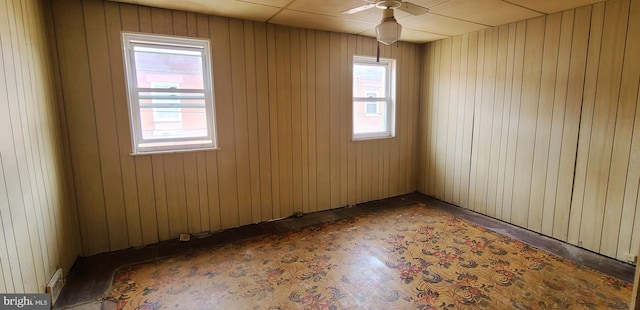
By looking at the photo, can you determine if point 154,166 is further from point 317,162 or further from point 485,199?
point 485,199

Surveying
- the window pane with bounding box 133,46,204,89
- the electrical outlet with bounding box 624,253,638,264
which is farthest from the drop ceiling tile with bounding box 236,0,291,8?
the electrical outlet with bounding box 624,253,638,264

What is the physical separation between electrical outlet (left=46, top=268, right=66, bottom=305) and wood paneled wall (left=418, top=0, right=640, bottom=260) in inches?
176

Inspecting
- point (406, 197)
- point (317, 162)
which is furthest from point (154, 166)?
point (406, 197)

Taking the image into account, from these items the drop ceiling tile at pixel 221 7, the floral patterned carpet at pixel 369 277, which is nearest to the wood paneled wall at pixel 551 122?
the floral patterned carpet at pixel 369 277

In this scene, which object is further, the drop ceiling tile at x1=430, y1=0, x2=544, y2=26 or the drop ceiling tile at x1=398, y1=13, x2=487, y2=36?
the drop ceiling tile at x1=398, y1=13, x2=487, y2=36

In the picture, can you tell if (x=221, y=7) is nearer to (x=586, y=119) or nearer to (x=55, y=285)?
(x=55, y=285)

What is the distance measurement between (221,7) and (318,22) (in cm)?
105

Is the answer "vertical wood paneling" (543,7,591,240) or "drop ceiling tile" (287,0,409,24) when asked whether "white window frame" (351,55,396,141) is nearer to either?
"drop ceiling tile" (287,0,409,24)

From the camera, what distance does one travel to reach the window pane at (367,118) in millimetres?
4367

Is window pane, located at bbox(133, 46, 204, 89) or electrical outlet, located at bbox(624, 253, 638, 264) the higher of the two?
window pane, located at bbox(133, 46, 204, 89)

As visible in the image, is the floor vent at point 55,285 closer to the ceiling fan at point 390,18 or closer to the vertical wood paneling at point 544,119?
the ceiling fan at point 390,18

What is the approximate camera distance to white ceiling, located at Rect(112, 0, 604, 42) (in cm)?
279

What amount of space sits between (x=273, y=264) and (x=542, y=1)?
3.37 m

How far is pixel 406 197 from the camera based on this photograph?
4.80 meters
